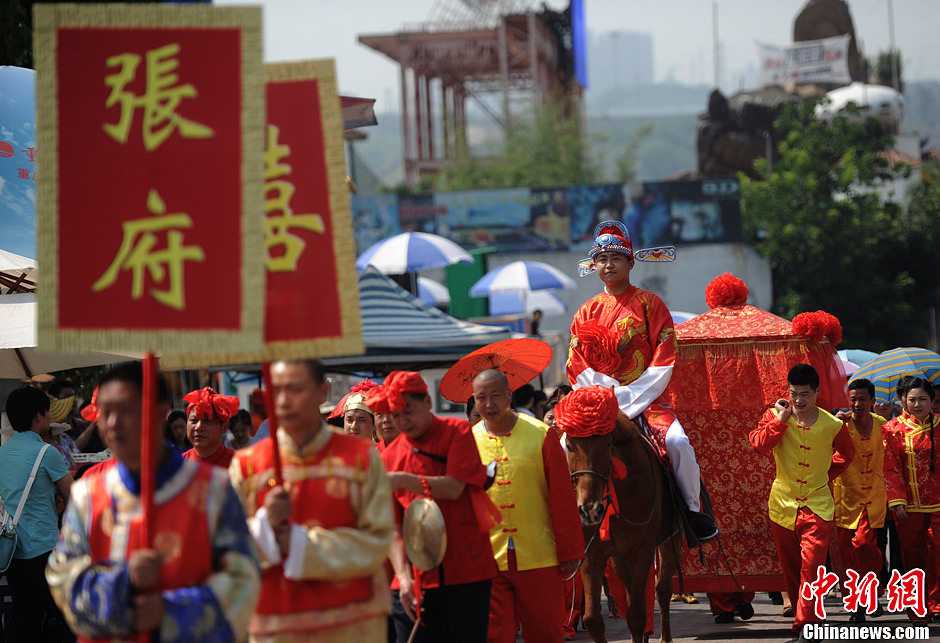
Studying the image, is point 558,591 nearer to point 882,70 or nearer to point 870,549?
point 870,549

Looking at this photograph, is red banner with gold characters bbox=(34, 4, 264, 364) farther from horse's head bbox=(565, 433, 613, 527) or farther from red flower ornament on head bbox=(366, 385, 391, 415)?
horse's head bbox=(565, 433, 613, 527)

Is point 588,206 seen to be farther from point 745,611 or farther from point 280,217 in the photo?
point 280,217

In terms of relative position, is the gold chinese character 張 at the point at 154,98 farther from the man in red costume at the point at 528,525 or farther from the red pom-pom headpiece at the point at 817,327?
the red pom-pom headpiece at the point at 817,327

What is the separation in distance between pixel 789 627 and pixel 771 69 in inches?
2725

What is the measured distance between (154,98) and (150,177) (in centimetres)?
27

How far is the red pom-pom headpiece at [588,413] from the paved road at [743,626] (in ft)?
8.68

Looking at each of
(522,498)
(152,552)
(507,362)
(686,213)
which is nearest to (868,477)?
(507,362)

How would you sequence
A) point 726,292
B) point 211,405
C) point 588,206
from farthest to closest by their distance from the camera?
1. point 588,206
2. point 726,292
3. point 211,405

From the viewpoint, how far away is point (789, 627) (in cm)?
951

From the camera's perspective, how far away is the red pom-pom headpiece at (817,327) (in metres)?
9.93

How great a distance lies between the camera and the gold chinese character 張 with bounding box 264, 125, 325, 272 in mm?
4254

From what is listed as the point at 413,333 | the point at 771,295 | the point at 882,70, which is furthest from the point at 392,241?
the point at 882,70

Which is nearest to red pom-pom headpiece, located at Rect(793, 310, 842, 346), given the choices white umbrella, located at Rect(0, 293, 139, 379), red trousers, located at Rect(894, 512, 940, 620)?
red trousers, located at Rect(894, 512, 940, 620)

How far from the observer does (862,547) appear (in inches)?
395
